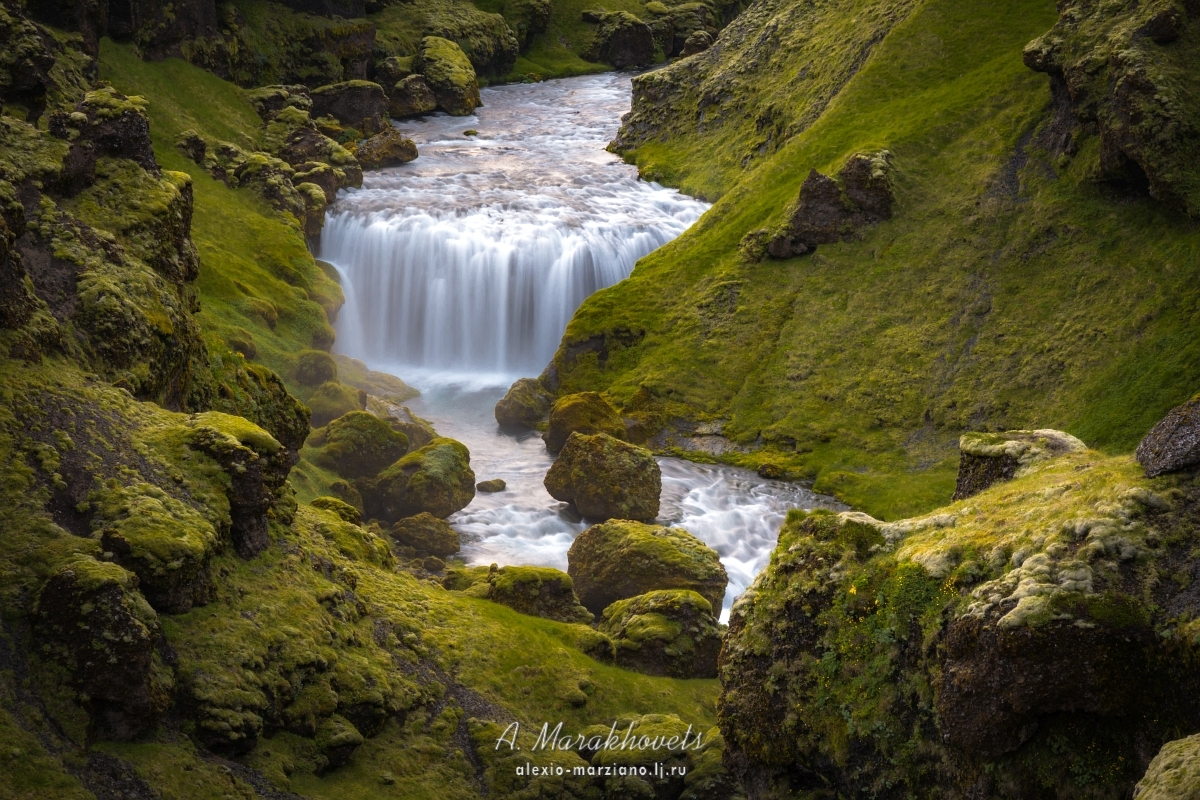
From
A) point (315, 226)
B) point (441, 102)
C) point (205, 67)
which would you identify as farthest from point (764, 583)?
point (441, 102)

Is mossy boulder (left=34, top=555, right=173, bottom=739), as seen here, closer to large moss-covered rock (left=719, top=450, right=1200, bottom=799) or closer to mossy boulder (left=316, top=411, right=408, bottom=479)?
large moss-covered rock (left=719, top=450, right=1200, bottom=799)

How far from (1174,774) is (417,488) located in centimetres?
2459

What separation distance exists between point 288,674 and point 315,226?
Result: 43.1m

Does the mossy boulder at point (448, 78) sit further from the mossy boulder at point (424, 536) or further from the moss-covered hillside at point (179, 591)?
the mossy boulder at point (424, 536)

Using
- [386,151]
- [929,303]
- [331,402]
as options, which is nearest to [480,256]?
[386,151]

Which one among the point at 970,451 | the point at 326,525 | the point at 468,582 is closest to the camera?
the point at 970,451

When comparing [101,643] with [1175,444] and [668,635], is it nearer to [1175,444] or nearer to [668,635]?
[668,635]

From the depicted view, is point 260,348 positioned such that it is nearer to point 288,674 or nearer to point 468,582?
point 468,582

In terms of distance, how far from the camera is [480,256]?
2094 inches

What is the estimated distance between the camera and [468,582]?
23141 mm

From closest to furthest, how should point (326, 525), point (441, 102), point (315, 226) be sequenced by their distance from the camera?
point (326, 525), point (315, 226), point (441, 102)

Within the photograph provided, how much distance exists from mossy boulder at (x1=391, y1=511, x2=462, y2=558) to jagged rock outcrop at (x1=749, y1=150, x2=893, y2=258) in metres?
21.6

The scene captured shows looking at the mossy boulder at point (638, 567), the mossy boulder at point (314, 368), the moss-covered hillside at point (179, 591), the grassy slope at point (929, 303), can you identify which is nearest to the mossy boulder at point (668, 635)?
the moss-covered hillside at point (179, 591)

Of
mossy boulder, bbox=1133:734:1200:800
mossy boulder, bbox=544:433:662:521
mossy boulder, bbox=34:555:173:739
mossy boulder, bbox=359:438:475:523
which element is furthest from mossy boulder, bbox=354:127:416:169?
mossy boulder, bbox=1133:734:1200:800
